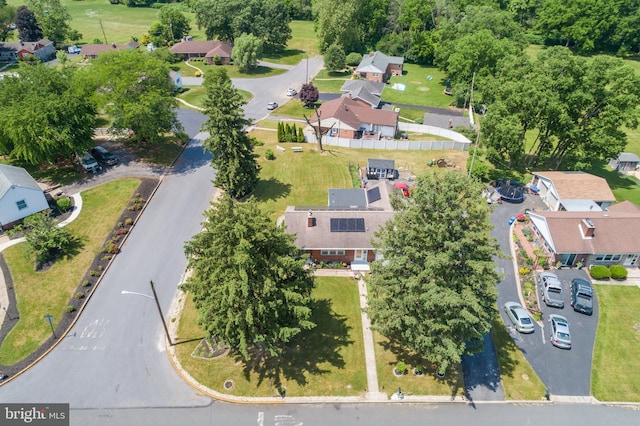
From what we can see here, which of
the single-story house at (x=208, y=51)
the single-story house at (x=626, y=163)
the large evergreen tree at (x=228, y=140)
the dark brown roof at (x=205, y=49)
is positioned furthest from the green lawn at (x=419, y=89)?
the large evergreen tree at (x=228, y=140)

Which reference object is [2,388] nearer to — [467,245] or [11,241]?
[11,241]

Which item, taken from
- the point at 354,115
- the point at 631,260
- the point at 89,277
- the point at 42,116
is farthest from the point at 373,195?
the point at 42,116

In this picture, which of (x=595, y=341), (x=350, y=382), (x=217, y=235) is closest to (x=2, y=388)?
(x=217, y=235)

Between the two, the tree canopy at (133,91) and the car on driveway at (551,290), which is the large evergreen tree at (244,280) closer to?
the car on driveway at (551,290)

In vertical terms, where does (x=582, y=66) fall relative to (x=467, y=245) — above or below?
above

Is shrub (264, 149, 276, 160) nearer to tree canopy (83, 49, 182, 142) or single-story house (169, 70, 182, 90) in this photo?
tree canopy (83, 49, 182, 142)

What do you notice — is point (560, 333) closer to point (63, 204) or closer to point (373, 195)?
point (373, 195)

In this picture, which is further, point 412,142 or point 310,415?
point 412,142
